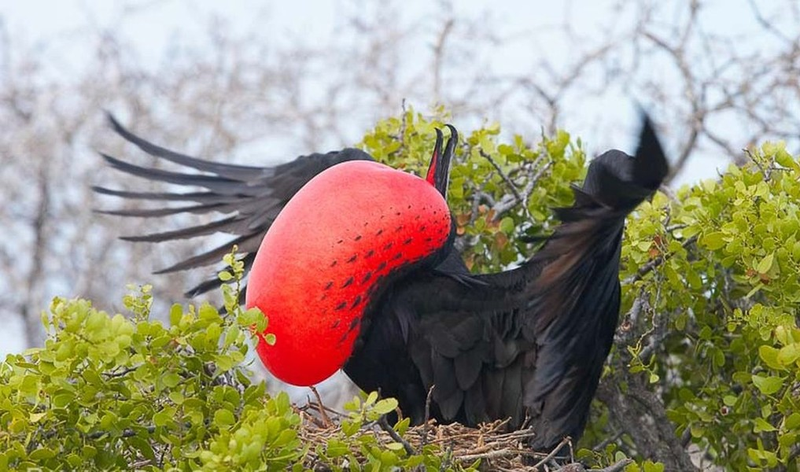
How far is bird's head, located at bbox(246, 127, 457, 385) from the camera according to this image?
2342mm

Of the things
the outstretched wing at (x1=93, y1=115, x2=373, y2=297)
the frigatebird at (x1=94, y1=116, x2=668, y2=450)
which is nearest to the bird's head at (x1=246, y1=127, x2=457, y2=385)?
the frigatebird at (x1=94, y1=116, x2=668, y2=450)

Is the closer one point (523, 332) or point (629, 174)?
point (629, 174)

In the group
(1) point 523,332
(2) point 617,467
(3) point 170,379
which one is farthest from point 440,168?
(3) point 170,379

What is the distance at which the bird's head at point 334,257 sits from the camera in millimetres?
2342

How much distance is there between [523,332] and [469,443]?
0.30m

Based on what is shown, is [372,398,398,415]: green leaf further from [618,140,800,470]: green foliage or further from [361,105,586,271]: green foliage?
[361,105,586,271]: green foliage

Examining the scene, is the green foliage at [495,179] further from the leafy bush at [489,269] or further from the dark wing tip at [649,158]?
the dark wing tip at [649,158]

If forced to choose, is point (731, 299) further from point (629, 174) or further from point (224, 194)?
point (224, 194)

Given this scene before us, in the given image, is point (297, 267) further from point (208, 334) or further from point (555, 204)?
point (555, 204)

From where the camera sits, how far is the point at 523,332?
8.38 ft

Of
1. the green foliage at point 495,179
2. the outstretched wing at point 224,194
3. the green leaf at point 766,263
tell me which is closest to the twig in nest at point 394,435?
the green leaf at point 766,263

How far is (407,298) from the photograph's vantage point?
263 centimetres

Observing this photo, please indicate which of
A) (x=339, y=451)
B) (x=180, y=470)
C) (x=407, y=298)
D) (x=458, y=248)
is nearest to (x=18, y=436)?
(x=180, y=470)

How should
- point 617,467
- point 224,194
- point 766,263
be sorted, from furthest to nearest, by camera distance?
point 224,194 < point 766,263 < point 617,467
